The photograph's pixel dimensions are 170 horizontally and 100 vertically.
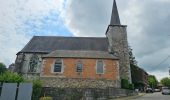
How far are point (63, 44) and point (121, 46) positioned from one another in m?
10.9

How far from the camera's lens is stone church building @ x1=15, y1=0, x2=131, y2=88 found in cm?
3134

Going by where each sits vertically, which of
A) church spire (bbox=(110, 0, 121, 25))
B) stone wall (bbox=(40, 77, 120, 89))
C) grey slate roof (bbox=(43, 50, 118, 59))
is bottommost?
stone wall (bbox=(40, 77, 120, 89))

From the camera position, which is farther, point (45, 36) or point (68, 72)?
point (45, 36)

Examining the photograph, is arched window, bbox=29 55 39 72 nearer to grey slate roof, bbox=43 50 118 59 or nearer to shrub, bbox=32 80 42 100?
grey slate roof, bbox=43 50 118 59

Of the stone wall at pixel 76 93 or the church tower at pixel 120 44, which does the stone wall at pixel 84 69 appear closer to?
the church tower at pixel 120 44

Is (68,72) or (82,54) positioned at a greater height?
(82,54)

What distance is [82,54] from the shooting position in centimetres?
3328

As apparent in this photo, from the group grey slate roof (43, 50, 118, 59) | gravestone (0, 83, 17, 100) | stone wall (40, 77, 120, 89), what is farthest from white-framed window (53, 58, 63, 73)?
gravestone (0, 83, 17, 100)

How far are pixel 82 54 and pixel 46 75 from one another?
→ 6.71m

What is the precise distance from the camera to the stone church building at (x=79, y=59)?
3134 cm

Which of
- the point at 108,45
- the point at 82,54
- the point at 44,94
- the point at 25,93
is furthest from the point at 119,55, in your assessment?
the point at 25,93

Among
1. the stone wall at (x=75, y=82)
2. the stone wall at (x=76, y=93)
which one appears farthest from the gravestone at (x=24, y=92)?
the stone wall at (x=75, y=82)

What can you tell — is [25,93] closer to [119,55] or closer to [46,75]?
[46,75]

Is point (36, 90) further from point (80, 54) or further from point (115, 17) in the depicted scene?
point (115, 17)
